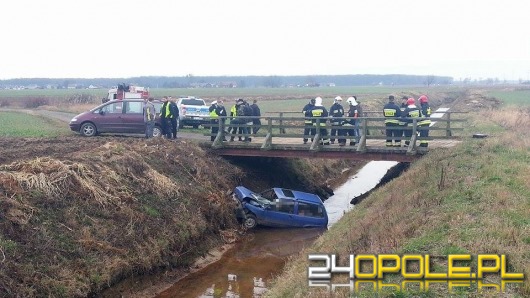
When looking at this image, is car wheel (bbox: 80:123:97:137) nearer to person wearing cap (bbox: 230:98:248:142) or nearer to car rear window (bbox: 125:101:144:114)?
car rear window (bbox: 125:101:144:114)

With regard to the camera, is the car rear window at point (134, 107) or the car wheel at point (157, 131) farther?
the car wheel at point (157, 131)

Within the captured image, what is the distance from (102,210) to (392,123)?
10.4 m

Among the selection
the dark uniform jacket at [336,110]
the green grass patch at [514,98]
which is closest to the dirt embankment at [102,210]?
the dark uniform jacket at [336,110]

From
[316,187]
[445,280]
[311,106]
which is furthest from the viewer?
[316,187]

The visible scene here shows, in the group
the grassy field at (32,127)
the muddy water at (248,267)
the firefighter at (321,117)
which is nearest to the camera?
the muddy water at (248,267)

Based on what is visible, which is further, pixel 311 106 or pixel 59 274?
pixel 311 106

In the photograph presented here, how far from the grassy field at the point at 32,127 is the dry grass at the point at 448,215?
13.9m

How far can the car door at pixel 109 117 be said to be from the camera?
2112 cm

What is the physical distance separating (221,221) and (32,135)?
962 centimetres

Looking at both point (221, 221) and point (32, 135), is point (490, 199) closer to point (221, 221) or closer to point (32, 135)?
point (221, 221)

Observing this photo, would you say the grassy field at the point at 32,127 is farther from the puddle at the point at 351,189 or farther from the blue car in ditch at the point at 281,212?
the puddle at the point at 351,189

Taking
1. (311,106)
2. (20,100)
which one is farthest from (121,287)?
(20,100)

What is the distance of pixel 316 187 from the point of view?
2352cm

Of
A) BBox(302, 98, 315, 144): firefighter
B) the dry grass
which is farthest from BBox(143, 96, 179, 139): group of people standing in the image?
the dry grass
